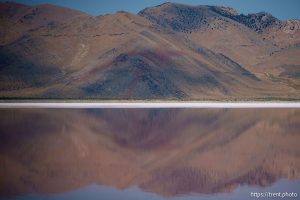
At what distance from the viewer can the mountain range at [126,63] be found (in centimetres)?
8856

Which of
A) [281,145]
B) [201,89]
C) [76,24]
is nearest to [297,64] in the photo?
[201,89]

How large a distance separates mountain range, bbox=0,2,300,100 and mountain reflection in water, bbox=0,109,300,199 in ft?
183

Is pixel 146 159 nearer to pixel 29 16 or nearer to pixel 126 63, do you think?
pixel 126 63

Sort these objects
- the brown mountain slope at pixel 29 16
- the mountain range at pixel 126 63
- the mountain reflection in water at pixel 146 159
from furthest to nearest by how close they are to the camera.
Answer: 1. the brown mountain slope at pixel 29 16
2. the mountain range at pixel 126 63
3. the mountain reflection in water at pixel 146 159

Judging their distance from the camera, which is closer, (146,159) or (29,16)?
(146,159)

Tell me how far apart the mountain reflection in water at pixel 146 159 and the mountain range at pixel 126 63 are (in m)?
55.7

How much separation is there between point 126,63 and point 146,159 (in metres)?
76.6

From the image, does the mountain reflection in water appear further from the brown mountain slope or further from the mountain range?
the brown mountain slope

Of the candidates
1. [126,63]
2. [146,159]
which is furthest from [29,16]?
[146,159]

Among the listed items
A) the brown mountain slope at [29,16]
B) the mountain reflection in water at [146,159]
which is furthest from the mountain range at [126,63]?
the mountain reflection in water at [146,159]

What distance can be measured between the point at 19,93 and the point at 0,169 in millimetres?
73642

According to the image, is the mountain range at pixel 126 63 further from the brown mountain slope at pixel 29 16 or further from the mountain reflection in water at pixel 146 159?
the mountain reflection in water at pixel 146 159

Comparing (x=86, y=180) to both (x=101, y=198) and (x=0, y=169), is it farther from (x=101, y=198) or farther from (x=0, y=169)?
(x=0, y=169)

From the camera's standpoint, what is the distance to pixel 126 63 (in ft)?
309
